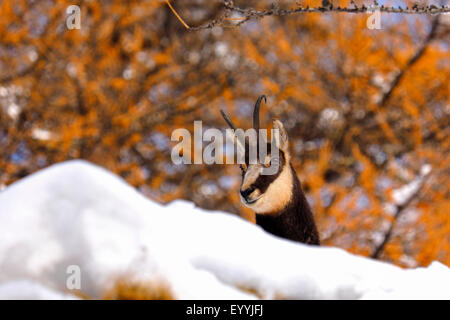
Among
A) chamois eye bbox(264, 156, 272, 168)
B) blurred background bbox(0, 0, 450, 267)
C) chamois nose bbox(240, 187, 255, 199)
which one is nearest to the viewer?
chamois nose bbox(240, 187, 255, 199)

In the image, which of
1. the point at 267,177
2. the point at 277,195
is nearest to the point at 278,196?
the point at 277,195

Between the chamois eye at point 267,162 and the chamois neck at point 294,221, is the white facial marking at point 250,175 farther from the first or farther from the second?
the chamois neck at point 294,221

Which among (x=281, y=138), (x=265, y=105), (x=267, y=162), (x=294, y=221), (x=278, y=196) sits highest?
(x=265, y=105)

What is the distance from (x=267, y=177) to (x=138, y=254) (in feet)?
4.24

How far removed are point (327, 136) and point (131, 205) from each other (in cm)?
803

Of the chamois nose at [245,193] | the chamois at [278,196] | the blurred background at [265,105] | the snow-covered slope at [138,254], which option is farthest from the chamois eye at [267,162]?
the blurred background at [265,105]

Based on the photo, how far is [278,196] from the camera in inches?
118

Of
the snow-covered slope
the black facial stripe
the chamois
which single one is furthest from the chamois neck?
the snow-covered slope

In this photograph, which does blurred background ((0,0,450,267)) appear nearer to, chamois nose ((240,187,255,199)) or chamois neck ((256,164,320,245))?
chamois neck ((256,164,320,245))

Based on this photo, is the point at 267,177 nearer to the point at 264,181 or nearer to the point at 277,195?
the point at 264,181

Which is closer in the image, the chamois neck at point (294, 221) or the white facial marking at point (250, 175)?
the white facial marking at point (250, 175)

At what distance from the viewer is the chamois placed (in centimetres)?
276

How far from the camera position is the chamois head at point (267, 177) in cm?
273
